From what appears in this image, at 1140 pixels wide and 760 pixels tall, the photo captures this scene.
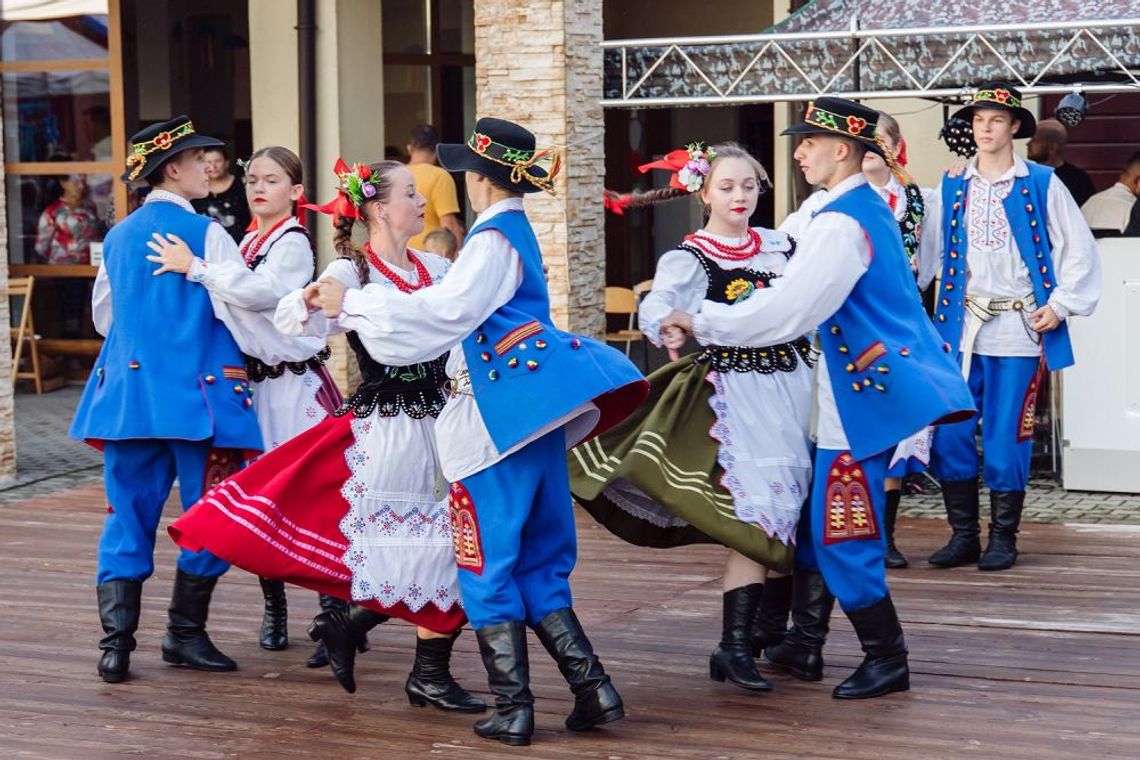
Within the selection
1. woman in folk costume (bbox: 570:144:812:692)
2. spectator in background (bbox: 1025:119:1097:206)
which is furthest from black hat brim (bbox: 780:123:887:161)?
spectator in background (bbox: 1025:119:1097:206)

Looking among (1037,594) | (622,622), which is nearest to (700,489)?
(622,622)

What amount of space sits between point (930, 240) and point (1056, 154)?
2758mm

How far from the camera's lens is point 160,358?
5.31 metres

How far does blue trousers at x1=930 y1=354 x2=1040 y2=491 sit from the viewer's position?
682 centimetres

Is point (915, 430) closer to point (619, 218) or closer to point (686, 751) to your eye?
point (686, 751)

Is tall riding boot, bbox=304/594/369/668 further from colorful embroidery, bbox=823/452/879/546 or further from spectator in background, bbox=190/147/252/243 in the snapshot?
spectator in background, bbox=190/147/252/243

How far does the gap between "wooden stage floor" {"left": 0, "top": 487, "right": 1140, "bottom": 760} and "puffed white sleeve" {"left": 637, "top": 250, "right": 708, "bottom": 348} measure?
3.40 ft

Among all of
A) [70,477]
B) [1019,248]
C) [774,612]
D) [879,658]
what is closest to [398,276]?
[774,612]

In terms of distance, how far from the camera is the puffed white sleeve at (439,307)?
4.45 meters

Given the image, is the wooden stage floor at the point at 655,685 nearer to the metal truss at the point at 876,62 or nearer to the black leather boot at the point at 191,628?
the black leather boot at the point at 191,628

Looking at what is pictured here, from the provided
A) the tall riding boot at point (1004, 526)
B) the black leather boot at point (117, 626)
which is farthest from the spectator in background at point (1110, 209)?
the black leather boot at point (117, 626)

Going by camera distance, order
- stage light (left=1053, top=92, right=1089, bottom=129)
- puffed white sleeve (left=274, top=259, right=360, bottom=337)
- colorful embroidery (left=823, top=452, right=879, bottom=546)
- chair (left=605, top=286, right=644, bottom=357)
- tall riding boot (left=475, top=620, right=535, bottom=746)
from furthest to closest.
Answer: chair (left=605, top=286, right=644, bottom=357) < stage light (left=1053, top=92, right=1089, bottom=129) < colorful embroidery (left=823, top=452, right=879, bottom=546) < puffed white sleeve (left=274, top=259, right=360, bottom=337) < tall riding boot (left=475, top=620, right=535, bottom=746)

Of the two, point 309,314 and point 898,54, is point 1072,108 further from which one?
point 309,314

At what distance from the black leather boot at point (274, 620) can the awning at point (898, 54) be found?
144 inches
